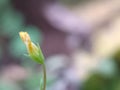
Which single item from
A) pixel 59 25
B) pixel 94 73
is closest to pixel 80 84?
pixel 94 73

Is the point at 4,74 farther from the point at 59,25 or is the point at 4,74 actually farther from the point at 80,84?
the point at 59,25

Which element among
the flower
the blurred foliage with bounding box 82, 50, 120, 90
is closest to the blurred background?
the blurred foliage with bounding box 82, 50, 120, 90

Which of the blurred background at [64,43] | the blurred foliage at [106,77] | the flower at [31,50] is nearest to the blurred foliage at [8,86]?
the blurred background at [64,43]

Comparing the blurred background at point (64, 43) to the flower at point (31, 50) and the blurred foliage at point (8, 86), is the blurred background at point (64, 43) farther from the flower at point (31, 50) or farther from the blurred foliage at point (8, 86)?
the flower at point (31, 50)

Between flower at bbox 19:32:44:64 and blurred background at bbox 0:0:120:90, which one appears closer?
flower at bbox 19:32:44:64

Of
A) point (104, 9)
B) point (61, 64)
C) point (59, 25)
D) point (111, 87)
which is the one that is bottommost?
point (111, 87)

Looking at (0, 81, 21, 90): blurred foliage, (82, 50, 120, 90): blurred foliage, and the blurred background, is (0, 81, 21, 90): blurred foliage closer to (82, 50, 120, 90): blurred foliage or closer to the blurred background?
the blurred background

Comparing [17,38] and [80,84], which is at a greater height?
[17,38]

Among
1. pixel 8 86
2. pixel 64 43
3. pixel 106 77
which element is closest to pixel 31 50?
pixel 106 77
